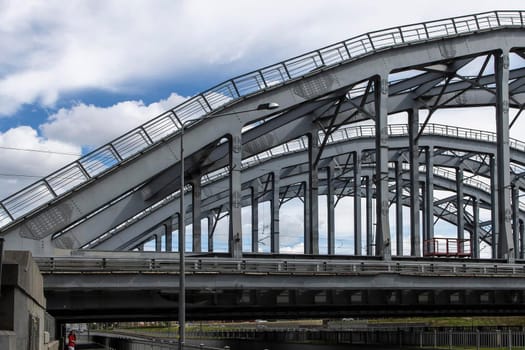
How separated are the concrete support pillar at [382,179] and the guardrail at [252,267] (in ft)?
20.3

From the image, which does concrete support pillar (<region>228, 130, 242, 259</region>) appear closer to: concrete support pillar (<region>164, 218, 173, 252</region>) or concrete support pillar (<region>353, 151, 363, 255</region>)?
concrete support pillar (<region>353, 151, 363, 255</region>)

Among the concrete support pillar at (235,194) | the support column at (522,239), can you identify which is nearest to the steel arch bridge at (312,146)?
the concrete support pillar at (235,194)

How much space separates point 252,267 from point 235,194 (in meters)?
8.46

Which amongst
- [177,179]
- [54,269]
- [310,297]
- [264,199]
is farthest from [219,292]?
[264,199]

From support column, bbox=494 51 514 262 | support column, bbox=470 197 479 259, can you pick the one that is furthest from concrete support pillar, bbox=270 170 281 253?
support column, bbox=494 51 514 262

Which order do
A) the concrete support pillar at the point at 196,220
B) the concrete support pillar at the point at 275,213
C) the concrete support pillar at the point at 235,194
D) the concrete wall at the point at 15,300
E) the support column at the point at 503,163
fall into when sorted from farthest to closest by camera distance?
the concrete support pillar at the point at 275,213
the concrete support pillar at the point at 196,220
the support column at the point at 503,163
the concrete support pillar at the point at 235,194
the concrete wall at the point at 15,300

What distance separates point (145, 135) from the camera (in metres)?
42.5

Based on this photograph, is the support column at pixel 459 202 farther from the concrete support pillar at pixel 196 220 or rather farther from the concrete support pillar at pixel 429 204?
the concrete support pillar at pixel 196 220

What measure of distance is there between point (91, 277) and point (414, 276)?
1546cm

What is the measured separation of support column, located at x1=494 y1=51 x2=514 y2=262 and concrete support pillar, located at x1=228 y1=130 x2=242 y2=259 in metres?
17.3

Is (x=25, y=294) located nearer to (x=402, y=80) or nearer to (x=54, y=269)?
(x=54, y=269)

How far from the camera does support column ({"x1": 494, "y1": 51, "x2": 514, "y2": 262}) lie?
50.1m

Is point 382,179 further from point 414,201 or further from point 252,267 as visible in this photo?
point 252,267

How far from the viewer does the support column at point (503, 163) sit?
5012cm
